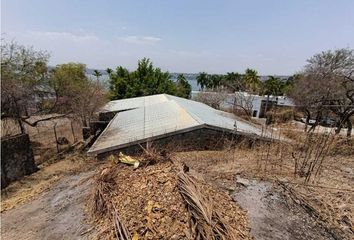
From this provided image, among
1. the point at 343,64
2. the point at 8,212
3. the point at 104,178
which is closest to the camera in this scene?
the point at 104,178

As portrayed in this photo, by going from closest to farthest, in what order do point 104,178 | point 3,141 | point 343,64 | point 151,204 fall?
1. point 151,204
2. point 104,178
3. point 3,141
4. point 343,64

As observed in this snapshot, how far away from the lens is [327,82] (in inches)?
549

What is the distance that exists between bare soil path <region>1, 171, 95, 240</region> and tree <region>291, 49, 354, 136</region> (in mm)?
11084

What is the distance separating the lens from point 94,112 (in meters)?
15.9

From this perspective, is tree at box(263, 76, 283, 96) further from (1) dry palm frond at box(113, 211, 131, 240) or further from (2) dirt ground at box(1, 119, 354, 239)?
(1) dry palm frond at box(113, 211, 131, 240)

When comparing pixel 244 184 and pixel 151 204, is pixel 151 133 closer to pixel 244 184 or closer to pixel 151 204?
pixel 244 184

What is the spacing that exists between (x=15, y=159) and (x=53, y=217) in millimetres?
6156

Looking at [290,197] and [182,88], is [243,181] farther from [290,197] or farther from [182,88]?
[182,88]

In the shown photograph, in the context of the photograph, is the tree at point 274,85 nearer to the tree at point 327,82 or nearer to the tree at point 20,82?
the tree at point 327,82

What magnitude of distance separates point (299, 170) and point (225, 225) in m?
2.77

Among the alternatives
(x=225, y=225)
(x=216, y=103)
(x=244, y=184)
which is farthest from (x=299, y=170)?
(x=216, y=103)

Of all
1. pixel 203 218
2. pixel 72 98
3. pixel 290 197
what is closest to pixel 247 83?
pixel 72 98

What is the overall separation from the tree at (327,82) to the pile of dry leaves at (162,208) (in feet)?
34.0

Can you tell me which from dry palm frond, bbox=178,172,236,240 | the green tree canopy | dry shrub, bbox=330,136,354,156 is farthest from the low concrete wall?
the green tree canopy
